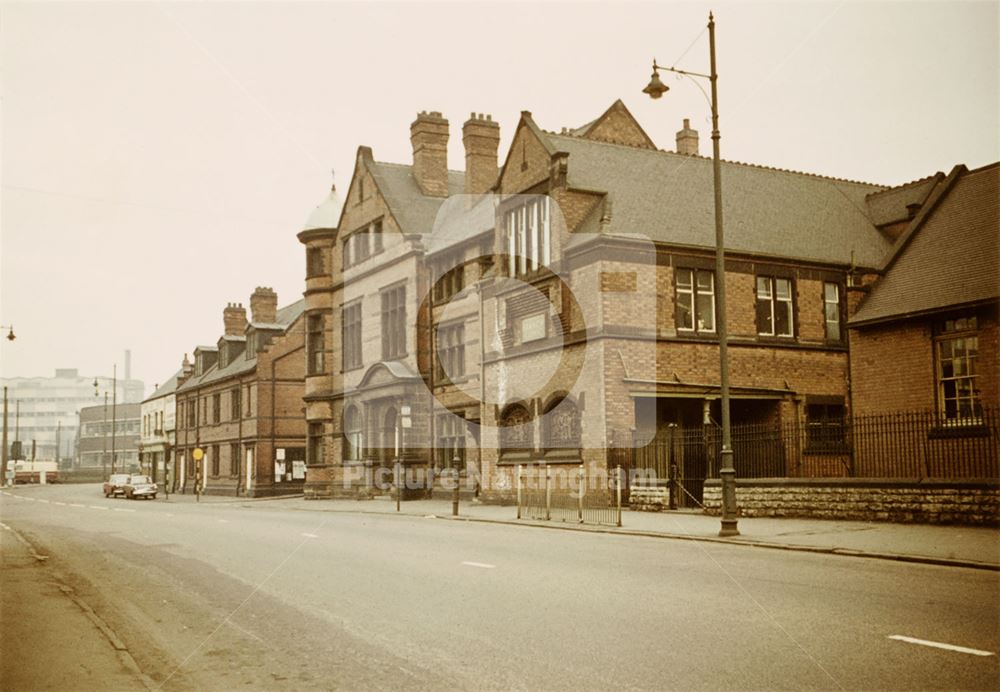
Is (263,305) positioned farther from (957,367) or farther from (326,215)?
(957,367)

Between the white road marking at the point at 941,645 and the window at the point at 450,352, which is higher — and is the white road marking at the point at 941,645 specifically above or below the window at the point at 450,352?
below

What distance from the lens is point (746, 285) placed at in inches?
1203

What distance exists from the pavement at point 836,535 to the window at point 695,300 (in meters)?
7.00

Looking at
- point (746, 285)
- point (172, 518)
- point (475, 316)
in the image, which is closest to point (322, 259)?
point (475, 316)

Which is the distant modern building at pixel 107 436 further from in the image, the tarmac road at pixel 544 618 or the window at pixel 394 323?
the tarmac road at pixel 544 618

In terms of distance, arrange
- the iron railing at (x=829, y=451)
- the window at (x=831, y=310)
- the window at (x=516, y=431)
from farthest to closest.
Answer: the window at (x=831, y=310) → the window at (x=516, y=431) → the iron railing at (x=829, y=451)

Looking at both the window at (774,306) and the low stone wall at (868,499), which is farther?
the window at (774,306)

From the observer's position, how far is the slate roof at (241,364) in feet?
186

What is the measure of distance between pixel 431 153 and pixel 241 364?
21506 mm

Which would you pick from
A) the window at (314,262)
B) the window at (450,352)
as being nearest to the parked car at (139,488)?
the window at (314,262)

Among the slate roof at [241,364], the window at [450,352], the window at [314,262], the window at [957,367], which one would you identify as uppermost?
the window at [314,262]

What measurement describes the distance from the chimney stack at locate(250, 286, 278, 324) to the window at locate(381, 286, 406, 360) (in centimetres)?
1911

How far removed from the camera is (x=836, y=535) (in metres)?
16.7

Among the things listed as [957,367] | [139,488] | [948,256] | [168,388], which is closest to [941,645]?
[957,367]
